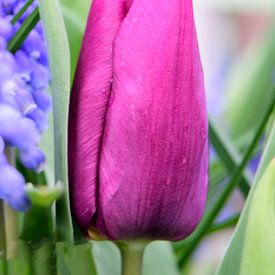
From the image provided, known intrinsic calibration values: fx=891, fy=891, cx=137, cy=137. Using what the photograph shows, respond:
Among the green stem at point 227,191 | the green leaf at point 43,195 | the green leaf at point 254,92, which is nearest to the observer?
the green leaf at point 43,195

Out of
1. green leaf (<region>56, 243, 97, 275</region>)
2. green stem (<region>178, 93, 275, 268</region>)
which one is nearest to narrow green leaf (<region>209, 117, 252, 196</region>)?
green stem (<region>178, 93, 275, 268</region>)

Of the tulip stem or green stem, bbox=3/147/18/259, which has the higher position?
green stem, bbox=3/147/18/259

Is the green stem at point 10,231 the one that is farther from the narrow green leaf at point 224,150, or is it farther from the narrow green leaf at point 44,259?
the narrow green leaf at point 224,150

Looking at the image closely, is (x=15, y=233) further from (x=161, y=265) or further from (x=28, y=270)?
(x=161, y=265)

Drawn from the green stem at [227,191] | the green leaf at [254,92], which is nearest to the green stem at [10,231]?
the green stem at [227,191]

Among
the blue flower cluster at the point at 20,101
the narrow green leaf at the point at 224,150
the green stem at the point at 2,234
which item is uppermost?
the blue flower cluster at the point at 20,101

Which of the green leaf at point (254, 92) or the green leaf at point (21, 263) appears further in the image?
the green leaf at point (254, 92)

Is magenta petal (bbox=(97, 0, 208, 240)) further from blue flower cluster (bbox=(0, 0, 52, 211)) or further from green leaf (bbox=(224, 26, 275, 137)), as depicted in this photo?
green leaf (bbox=(224, 26, 275, 137))
